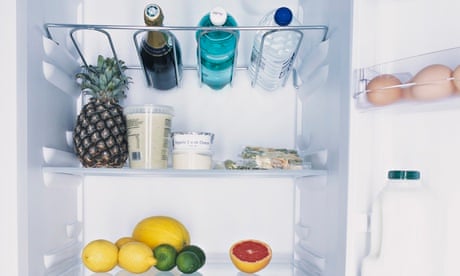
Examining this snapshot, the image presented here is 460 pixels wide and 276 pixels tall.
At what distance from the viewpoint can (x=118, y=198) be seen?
4.55ft

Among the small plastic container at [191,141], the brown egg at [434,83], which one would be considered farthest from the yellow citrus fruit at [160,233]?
the brown egg at [434,83]

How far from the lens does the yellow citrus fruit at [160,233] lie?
1249 millimetres

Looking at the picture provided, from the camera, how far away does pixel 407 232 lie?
34.1 inches

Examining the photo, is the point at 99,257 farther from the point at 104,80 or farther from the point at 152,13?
the point at 152,13

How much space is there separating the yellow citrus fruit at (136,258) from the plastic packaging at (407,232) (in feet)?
1.82

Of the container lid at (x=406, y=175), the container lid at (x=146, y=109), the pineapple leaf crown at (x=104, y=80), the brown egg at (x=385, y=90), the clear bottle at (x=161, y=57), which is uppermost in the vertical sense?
the clear bottle at (x=161, y=57)

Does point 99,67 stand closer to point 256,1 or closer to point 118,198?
point 118,198

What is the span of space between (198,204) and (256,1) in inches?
26.5

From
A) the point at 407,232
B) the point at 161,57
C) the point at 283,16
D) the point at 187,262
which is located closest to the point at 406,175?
the point at 407,232

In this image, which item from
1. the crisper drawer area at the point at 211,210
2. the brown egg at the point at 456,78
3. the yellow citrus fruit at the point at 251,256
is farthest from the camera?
the crisper drawer area at the point at 211,210

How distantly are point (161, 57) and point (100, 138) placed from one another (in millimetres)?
284

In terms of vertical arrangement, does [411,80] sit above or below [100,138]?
above

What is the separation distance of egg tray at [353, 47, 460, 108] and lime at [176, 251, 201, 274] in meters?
0.60

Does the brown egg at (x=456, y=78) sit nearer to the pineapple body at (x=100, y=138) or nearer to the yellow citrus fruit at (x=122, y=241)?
the pineapple body at (x=100, y=138)
